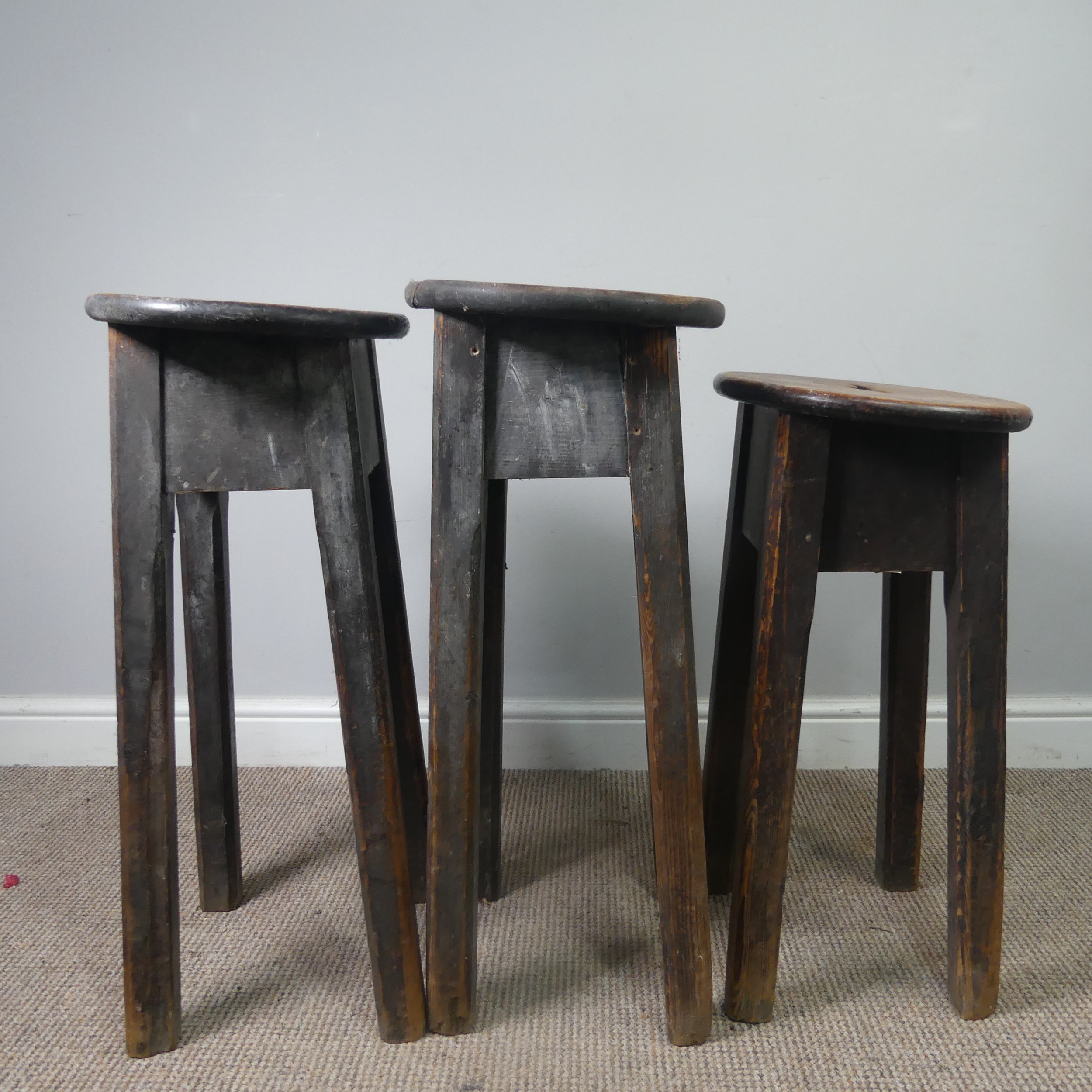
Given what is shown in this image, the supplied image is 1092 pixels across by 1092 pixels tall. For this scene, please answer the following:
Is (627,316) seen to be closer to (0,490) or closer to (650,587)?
(650,587)

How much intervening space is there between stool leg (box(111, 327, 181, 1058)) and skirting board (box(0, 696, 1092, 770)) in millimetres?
656

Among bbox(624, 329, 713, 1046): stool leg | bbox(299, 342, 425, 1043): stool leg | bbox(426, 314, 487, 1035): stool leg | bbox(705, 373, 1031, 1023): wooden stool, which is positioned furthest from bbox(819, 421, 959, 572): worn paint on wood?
bbox(299, 342, 425, 1043): stool leg

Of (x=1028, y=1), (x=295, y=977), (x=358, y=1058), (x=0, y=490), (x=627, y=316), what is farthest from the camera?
(x=0, y=490)

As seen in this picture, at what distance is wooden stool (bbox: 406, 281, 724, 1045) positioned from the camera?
2.49 feet

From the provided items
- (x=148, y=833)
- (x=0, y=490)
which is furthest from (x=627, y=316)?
(x=0, y=490)

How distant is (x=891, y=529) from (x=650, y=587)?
23cm

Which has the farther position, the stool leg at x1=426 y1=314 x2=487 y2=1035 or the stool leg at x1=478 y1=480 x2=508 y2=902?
the stool leg at x1=478 y1=480 x2=508 y2=902

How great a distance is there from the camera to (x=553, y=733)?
1508 mm

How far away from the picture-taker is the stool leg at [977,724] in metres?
0.82

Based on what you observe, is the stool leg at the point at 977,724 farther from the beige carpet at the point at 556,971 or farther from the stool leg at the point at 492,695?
the stool leg at the point at 492,695

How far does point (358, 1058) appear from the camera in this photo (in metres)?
0.84

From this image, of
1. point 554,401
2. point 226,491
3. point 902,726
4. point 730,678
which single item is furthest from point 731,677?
point 226,491

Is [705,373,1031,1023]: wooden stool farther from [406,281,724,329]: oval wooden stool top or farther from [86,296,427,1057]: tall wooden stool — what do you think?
[86,296,427,1057]: tall wooden stool

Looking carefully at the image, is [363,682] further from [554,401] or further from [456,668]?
[554,401]
